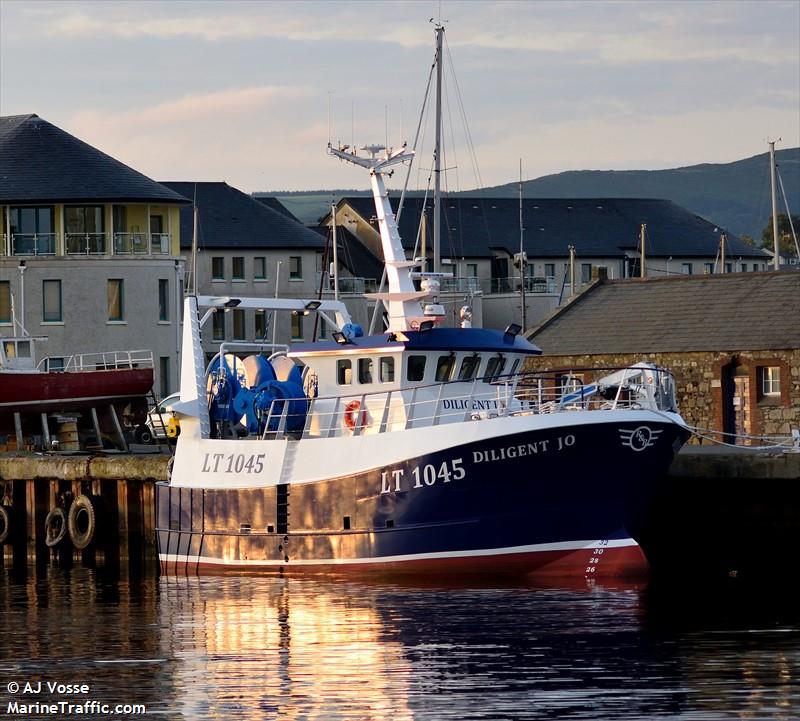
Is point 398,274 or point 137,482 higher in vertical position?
point 398,274

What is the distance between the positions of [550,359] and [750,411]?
5.98 m

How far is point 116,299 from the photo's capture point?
5772 centimetres

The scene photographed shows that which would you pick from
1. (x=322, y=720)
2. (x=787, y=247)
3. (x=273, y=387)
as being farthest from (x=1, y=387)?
(x=787, y=247)

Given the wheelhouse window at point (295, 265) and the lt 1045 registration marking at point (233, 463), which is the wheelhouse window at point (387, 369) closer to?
the lt 1045 registration marking at point (233, 463)

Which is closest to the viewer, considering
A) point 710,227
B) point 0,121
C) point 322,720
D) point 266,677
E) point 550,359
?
point 322,720

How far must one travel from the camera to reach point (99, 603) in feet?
89.1

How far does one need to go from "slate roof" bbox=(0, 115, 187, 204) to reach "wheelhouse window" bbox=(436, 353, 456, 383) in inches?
1176

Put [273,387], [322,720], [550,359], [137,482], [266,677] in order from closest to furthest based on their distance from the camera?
1. [322,720]
2. [266,677]
3. [273,387]
4. [137,482]
5. [550,359]

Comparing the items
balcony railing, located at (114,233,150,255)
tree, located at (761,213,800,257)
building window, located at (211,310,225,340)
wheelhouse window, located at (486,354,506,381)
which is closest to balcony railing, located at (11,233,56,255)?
balcony railing, located at (114,233,150,255)

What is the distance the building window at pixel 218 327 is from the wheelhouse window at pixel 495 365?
45105 mm

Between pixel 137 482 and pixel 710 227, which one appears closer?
pixel 137 482

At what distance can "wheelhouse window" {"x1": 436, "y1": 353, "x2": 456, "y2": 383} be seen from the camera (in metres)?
29.1

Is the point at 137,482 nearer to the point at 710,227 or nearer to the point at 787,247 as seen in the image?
the point at 710,227

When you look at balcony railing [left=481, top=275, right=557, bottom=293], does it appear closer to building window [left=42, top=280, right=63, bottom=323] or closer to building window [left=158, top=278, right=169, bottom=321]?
building window [left=158, top=278, right=169, bottom=321]
